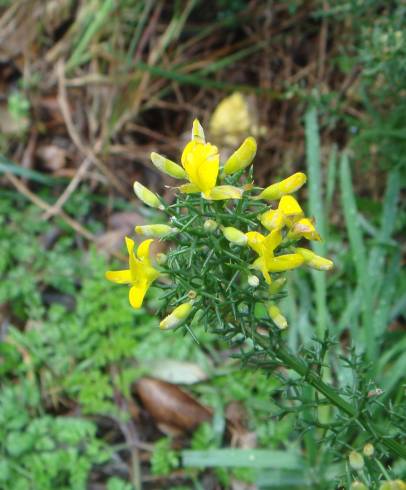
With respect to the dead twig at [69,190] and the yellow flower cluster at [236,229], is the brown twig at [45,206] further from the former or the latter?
the yellow flower cluster at [236,229]

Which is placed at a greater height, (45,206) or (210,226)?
(210,226)

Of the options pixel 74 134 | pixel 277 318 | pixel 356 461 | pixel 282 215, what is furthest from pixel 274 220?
pixel 74 134

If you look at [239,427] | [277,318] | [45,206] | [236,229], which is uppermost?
[236,229]

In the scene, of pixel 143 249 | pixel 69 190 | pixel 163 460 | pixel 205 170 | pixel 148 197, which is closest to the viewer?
pixel 205 170

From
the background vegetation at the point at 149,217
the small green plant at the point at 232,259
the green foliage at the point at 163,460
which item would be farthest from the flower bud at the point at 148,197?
the green foliage at the point at 163,460

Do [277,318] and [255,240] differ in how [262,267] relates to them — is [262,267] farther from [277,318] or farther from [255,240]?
[277,318]

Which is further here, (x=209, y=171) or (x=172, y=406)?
(x=172, y=406)

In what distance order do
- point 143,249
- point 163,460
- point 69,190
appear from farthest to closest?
point 69,190, point 163,460, point 143,249
